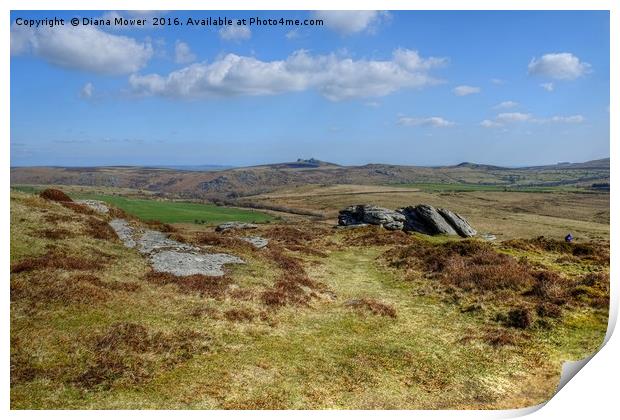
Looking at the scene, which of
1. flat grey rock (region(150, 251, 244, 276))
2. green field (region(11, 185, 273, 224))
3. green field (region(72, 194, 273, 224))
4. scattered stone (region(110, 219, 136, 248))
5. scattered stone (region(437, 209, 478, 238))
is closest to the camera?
flat grey rock (region(150, 251, 244, 276))

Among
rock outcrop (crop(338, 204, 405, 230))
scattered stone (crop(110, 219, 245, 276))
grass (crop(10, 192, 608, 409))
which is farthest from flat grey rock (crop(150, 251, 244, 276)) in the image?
rock outcrop (crop(338, 204, 405, 230))

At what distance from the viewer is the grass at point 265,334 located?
15453mm

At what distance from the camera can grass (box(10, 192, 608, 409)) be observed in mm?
15453

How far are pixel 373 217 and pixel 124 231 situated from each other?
131ft

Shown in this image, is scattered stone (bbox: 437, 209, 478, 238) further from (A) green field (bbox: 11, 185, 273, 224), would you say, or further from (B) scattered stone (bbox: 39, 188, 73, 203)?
(B) scattered stone (bbox: 39, 188, 73, 203)

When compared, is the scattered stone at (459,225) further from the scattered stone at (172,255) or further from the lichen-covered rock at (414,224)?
the scattered stone at (172,255)

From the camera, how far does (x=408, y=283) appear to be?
32312mm

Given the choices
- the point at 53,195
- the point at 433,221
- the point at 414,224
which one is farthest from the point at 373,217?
the point at 53,195

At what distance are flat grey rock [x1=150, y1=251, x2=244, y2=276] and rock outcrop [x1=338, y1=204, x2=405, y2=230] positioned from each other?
36.5 metres

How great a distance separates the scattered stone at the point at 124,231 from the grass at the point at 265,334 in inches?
87.1

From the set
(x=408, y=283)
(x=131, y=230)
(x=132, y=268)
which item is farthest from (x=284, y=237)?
(x=132, y=268)

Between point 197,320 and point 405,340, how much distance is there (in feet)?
33.4

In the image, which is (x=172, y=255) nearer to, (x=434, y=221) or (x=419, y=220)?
(x=434, y=221)
